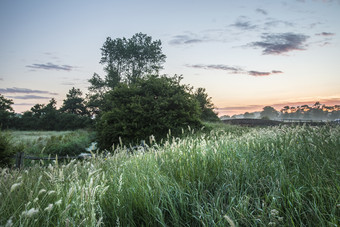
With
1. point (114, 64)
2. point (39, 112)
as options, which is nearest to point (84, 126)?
point (39, 112)

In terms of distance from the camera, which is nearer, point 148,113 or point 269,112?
point 148,113

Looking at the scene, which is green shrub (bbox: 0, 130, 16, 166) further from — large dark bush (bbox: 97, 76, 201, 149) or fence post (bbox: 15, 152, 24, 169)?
large dark bush (bbox: 97, 76, 201, 149)

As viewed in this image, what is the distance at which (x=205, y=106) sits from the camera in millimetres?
27828

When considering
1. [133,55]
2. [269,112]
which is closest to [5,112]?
[133,55]

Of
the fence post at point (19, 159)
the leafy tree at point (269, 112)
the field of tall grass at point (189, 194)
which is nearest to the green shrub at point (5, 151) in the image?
the fence post at point (19, 159)

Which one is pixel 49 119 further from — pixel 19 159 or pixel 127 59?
pixel 19 159

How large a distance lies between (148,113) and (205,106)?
16.7 m

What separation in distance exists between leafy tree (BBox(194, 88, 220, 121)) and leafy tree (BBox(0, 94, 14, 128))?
21408mm

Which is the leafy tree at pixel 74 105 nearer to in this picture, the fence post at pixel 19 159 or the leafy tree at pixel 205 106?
the leafy tree at pixel 205 106

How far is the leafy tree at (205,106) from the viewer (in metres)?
27.3

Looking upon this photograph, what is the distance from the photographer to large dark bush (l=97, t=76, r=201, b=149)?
11.8 meters

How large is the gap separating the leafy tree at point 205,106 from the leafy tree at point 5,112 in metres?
21.4

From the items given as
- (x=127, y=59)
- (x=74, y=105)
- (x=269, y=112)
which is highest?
(x=127, y=59)

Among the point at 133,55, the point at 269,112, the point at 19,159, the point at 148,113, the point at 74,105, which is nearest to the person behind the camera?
the point at 19,159
